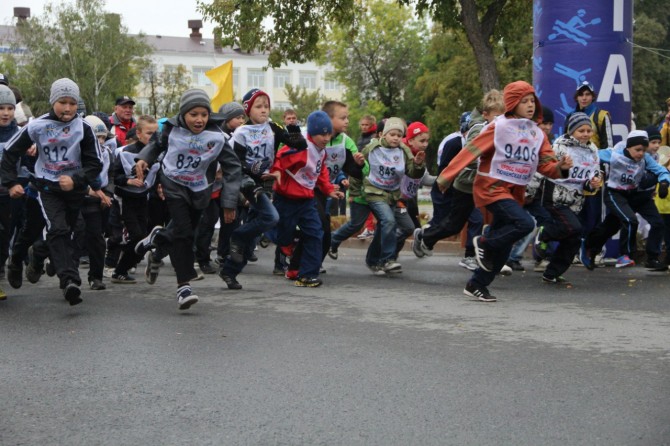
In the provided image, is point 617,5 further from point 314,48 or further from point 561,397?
point 314,48

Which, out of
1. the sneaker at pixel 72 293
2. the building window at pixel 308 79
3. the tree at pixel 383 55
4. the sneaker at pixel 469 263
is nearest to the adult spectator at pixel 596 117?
the sneaker at pixel 469 263

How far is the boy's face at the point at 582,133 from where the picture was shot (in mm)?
10836

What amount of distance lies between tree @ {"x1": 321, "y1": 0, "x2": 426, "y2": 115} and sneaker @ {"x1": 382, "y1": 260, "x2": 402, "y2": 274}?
57.0 m

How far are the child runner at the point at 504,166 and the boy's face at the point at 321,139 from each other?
1492 mm

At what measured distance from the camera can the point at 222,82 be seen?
2048 cm

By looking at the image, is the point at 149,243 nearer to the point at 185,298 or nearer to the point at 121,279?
the point at 185,298

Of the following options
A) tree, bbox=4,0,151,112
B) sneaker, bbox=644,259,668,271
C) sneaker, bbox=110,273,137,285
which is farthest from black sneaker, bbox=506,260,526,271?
tree, bbox=4,0,151,112

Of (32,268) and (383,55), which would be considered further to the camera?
(383,55)

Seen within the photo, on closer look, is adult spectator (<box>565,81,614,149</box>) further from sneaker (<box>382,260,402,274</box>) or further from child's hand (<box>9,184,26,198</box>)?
child's hand (<box>9,184,26,198</box>)

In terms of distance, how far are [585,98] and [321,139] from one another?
3.51 meters

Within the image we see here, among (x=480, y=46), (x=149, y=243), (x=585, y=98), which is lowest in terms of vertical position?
(x=149, y=243)

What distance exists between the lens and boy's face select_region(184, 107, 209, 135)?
8625mm

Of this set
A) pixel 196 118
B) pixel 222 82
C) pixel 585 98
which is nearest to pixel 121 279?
pixel 196 118

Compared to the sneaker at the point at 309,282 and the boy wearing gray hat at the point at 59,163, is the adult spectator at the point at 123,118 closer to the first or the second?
the sneaker at the point at 309,282
